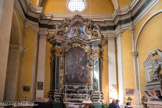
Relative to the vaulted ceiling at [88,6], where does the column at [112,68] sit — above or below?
below

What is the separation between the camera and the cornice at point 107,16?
1106cm

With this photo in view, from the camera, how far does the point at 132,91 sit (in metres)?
11.2

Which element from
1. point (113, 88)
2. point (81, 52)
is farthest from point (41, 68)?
point (113, 88)

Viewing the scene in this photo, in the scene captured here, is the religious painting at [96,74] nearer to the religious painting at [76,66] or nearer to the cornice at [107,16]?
the religious painting at [76,66]

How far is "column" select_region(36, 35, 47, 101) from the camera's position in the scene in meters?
12.3

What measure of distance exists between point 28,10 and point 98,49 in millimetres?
5265

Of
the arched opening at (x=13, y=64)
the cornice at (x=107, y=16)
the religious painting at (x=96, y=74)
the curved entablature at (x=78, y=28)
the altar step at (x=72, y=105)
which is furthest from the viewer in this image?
the curved entablature at (x=78, y=28)

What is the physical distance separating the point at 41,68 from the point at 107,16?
5953mm

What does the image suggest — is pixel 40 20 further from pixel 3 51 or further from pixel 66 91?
pixel 3 51

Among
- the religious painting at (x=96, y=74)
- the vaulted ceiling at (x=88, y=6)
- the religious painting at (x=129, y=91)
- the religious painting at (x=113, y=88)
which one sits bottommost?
the religious painting at (x=129, y=91)

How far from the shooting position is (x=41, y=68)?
12.8 m

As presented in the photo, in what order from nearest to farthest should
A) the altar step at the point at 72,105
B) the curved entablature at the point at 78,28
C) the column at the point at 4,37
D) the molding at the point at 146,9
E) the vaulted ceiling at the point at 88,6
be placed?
the column at the point at 4,37 → the molding at the point at 146,9 → the altar step at the point at 72,105 → the curved entablature at the point at 78,28 → the vaulted ceiling at the point at 88,6

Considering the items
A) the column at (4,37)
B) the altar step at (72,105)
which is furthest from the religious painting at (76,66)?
the column at (4,37)

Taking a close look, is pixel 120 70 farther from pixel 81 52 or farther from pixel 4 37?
pixel 4 37
